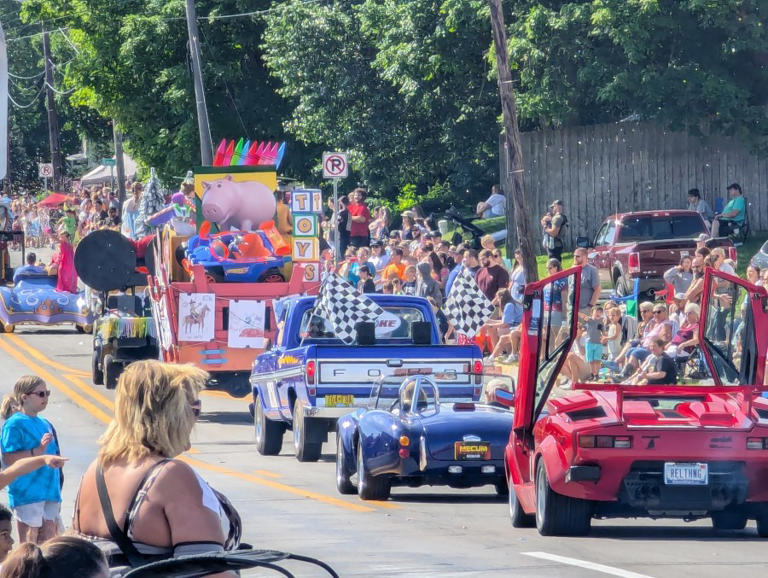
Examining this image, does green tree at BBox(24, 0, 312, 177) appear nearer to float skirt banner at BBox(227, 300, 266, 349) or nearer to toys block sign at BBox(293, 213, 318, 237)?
toys block sign at BBox(293, 213, 318, 237)

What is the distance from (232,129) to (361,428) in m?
34.2

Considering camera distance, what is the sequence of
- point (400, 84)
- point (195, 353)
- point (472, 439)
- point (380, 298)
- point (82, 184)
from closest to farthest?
point (472, 439)
point (380, 298)
point (195, 353)
point (400, 84)
point (82, 184)

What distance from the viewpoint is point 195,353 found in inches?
835

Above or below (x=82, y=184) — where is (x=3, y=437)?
below

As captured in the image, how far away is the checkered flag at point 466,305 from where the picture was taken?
20.8 metres

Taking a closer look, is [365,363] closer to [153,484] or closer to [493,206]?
[153,484]

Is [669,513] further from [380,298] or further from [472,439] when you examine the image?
[380,298]

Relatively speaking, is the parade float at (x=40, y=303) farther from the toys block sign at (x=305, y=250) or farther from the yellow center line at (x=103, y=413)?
the toys block sign at (x=305, y=250)

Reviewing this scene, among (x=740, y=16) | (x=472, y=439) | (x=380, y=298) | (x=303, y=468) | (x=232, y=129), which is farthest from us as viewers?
(x=232, y=129)

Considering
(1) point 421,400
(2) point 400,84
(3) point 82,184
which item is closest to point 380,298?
(1) point 421,400

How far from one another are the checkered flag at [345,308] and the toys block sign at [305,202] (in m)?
5.64

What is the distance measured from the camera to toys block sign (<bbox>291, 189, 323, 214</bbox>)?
75.6 feet

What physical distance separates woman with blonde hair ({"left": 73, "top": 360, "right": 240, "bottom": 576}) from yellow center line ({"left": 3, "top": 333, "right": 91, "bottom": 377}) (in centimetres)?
2143

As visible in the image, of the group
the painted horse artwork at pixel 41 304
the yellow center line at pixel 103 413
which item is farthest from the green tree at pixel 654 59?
the yellow center line at pixel 103 413
